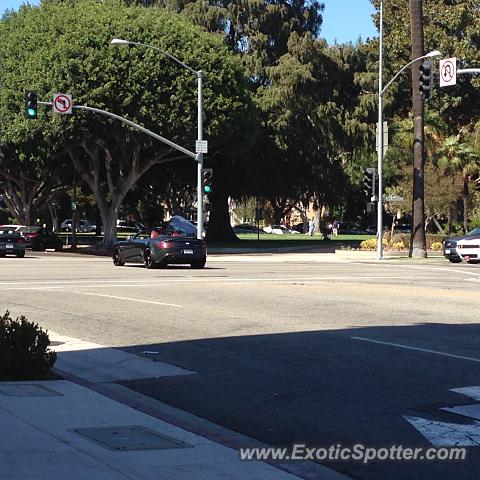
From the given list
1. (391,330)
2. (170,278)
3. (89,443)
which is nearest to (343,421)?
(89,443)

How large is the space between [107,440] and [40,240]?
170ft

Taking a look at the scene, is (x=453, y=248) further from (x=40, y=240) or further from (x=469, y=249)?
(x=40, y=240)

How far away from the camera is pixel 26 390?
9398 mm

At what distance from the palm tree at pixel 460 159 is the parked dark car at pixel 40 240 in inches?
1017

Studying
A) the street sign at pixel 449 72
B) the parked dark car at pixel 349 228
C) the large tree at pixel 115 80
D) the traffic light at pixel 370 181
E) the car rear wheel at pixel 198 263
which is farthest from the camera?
the parked dark car at pixel 349 228

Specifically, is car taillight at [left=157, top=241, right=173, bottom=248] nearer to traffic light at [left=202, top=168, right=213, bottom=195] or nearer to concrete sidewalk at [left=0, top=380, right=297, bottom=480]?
traffic light at [left=202, top=168, right=213, bottom=195]

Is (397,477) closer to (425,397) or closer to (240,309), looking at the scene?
(425,397)

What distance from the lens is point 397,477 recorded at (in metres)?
6.70

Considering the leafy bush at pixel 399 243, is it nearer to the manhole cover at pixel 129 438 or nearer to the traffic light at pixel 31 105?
the traffic light at pixel 31 105

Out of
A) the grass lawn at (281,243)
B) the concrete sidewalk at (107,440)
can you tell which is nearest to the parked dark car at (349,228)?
the grass lawn at (281,243)

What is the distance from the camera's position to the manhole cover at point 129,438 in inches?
284

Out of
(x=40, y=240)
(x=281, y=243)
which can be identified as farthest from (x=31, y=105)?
(x=281, y=243)

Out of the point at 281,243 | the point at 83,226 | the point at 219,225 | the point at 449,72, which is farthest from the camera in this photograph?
the point at 83,226

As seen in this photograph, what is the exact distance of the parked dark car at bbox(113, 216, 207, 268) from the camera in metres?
32.6
